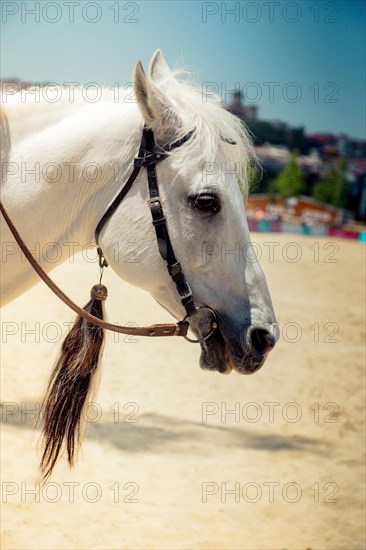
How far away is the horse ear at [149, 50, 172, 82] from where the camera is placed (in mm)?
2666

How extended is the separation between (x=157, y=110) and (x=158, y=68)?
0.35 metres

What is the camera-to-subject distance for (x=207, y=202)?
250 cm

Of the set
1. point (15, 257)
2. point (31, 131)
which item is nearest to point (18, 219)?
point (15, 257)

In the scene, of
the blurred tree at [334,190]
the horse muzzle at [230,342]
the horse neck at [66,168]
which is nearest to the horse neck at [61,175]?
the horse neck at [66,168]

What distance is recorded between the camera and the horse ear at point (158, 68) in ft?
8.75

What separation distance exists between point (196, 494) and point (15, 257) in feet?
11.6

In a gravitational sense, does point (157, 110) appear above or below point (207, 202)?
above

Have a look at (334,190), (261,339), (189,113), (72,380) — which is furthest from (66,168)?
(334,190)

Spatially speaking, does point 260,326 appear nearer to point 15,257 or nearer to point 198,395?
point 15,257

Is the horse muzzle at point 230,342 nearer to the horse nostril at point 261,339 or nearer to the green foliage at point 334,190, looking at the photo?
the horse nostril at point 261,339

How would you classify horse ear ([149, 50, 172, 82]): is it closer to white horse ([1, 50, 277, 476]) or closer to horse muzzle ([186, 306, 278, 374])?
white horse ([1, 50, 277, 476])

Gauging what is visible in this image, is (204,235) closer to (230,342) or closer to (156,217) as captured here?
(156,217)

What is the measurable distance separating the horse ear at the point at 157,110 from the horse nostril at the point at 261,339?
0.90 m

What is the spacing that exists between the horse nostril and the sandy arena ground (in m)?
2.46
